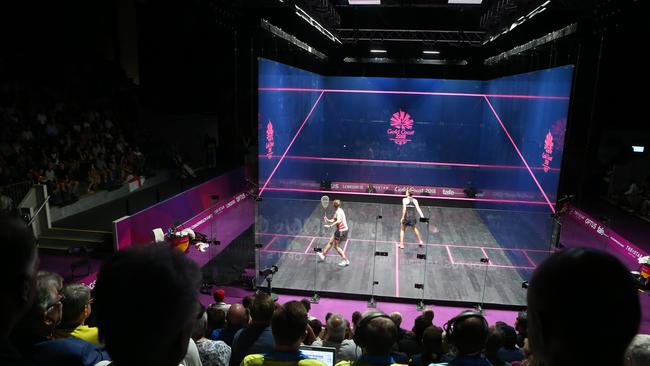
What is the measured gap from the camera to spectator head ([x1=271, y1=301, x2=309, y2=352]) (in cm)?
191

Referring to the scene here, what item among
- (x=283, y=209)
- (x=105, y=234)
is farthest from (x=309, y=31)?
(x=105, y=234)

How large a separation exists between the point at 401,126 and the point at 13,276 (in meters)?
11.6

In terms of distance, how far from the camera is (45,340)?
1.66 meters

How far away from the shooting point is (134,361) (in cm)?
77

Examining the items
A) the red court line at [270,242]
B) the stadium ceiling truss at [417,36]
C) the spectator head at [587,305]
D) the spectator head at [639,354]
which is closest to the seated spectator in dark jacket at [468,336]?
the spectator head at [639,354]

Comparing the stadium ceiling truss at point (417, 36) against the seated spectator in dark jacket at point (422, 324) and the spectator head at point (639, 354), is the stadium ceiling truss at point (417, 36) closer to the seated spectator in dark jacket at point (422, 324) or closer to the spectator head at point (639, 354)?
the seated spectator in dark jacket at point (422, 324)

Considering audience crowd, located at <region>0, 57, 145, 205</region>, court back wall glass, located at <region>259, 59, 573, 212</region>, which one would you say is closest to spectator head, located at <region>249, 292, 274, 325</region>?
audience crowd, located at <region>0, 57, 145, 205</region>

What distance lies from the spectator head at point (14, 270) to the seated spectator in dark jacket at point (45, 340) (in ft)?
2.32

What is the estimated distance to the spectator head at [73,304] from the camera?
2201mm

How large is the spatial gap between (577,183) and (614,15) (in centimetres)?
198

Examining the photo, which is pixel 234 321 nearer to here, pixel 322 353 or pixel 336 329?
pixel 336 329

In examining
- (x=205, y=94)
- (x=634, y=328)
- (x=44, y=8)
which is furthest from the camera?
(x=205, y=94)

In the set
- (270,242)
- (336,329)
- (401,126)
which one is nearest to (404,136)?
(401,126)

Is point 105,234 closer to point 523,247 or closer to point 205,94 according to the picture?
point 523,247
